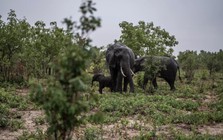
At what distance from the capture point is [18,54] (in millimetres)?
19375

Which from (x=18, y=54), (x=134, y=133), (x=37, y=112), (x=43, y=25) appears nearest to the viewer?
(x=134, y=133)

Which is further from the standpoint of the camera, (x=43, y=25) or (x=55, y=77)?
(x=43, y=25)

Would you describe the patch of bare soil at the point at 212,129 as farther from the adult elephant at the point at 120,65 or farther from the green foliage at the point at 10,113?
the adult elephant at the point at 120,65

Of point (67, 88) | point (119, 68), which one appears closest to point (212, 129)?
point (67, 88)

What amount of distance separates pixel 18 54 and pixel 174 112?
1139 cm

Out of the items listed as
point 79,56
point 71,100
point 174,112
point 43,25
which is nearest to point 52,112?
point 71,100

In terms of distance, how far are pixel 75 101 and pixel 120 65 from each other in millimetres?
11998

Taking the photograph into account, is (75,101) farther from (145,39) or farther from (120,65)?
(145,39)

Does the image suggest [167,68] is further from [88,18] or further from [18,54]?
[88,18]

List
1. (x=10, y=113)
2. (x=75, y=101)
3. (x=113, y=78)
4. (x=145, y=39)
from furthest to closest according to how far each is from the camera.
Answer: (x=145, y=39), (x=113, y=78), (x=10, y=113), (x=75, y=101)

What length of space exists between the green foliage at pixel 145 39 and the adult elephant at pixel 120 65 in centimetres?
864

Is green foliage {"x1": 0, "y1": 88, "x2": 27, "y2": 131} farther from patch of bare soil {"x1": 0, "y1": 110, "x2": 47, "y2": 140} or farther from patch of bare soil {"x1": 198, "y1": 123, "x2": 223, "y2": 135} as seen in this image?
patch of bare soil {"x1": 198, "y1": 123, "x2": 223, "y2": 135}

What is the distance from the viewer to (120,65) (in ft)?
54.6

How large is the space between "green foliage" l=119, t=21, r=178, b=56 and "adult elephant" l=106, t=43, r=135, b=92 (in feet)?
28.3
